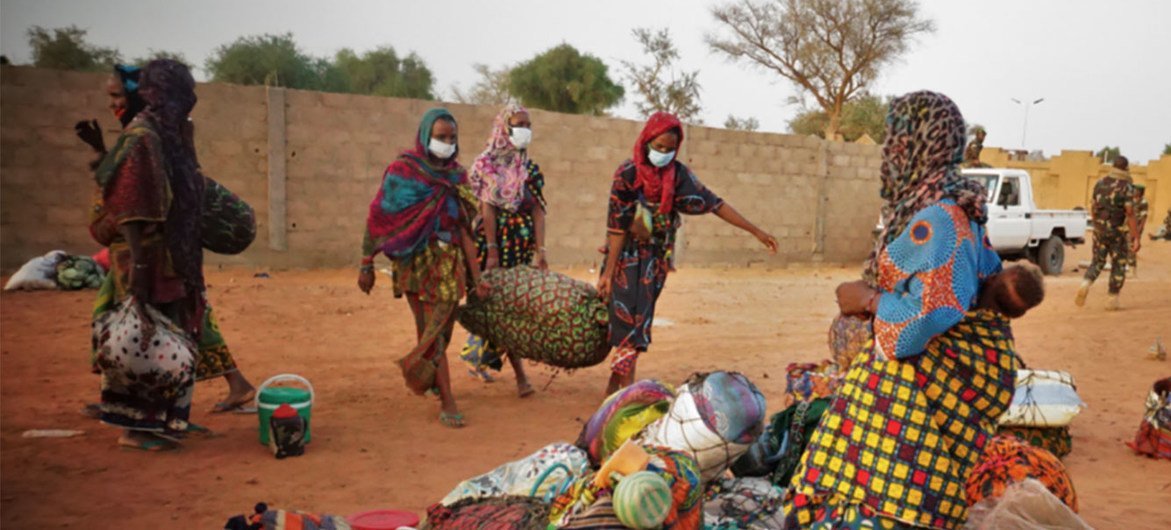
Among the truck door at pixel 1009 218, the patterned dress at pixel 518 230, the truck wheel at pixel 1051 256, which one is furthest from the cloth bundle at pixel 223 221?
the truck wheel at pixel 1051 256

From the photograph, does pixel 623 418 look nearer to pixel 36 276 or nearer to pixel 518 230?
pixel 518 230

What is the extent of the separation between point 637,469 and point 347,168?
32.5 feet

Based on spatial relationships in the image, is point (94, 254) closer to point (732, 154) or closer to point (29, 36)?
point (29, 36)

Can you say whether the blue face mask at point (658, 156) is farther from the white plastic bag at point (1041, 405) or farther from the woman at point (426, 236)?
the white plastic bag at point (1041, 405)

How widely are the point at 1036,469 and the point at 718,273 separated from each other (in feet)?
37.4

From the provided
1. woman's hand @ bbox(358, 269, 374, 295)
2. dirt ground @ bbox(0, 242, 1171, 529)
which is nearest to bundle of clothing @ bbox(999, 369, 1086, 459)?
dirt ground @ bbox(0, 242, 1171, 529)

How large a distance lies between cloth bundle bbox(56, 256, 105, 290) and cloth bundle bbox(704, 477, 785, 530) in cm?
828

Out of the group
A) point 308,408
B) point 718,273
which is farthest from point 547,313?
point 718,273

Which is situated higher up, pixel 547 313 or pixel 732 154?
pixel 732 154

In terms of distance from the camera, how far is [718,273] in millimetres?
14930

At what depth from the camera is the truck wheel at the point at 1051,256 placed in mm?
16516

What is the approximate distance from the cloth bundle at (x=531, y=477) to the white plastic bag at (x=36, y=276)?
7.61 metres

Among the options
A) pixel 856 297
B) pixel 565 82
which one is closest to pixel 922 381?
pixel 856 297

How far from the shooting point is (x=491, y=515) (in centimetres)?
321
